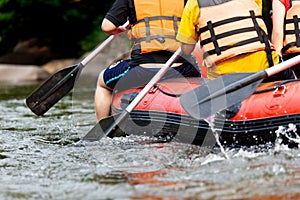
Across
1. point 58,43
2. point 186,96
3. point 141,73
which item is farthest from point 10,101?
point 58,43

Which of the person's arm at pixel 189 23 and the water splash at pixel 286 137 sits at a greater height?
the person's arm at pixel 189 23

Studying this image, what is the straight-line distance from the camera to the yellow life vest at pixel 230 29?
4.94m

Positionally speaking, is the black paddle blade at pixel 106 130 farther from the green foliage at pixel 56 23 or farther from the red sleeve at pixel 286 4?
the green foliage at pixel 56 23

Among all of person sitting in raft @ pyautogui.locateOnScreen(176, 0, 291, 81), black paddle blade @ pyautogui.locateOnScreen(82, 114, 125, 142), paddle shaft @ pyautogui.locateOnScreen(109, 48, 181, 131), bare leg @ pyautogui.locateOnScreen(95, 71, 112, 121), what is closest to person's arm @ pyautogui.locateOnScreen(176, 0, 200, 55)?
person sitting in raft @ pyautogui.locateOnScreen(176, 0, 291, 81)

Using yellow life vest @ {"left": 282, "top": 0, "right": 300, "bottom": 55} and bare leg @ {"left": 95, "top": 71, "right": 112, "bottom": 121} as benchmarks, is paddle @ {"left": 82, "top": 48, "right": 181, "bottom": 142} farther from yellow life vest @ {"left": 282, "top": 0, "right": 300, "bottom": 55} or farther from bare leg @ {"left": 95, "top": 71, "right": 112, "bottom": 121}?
yellow life vest @ {"left": 282, "top": 0, "right": 300, "bottom": 55}

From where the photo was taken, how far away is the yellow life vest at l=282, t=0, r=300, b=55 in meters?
5.26

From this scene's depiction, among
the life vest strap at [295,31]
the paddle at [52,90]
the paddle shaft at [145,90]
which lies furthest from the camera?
the paddle at [52,90]

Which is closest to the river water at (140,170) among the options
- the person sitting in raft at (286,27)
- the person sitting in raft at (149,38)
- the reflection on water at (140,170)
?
the reflection on water at (140,170)

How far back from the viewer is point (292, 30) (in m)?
5.27

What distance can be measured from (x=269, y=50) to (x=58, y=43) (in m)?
12.6

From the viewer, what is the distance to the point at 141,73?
579 cm

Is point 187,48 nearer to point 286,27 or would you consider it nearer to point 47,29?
point 286,27

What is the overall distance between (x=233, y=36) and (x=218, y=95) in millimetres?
461

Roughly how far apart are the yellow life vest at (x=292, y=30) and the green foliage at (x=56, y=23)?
1102cm
